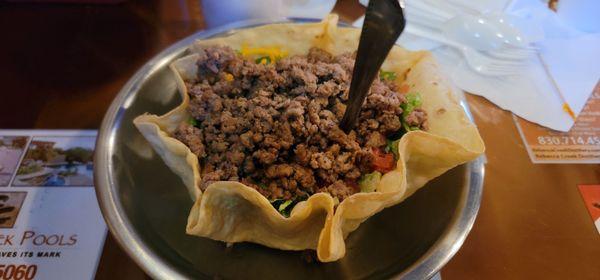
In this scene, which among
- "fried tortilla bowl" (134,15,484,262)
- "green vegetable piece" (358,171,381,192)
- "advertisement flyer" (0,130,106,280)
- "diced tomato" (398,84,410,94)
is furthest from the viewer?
"diced tomato" (398,84,410,94)

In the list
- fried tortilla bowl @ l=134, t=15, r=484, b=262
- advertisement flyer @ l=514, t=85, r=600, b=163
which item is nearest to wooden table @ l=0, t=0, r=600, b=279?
advertisement flyer @ l=514, t=85, r=600, b=163

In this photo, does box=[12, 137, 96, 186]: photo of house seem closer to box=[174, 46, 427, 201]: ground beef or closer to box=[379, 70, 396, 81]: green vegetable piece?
box=[174, 46, 427, 201]: ground beef

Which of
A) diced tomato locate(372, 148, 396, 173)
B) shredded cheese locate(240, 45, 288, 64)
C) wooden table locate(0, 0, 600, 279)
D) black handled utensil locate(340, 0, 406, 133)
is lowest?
wooden table locate(0, 0, 600, 279)

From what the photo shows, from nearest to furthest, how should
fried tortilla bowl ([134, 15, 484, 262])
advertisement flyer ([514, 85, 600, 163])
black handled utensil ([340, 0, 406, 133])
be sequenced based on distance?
black handled utensil ([340, 0, 406, 133]), fried tortilla bowl ([134, 15, 484, 262]), advertisement flyer ([514, 85, 600, 163])

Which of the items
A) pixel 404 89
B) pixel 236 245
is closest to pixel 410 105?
pixel 404 89

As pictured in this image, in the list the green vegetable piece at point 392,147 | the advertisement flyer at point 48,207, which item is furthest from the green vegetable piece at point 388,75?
the advertisement flyer at point 48,207

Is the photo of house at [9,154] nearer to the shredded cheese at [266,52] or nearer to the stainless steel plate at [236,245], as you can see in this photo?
the stainless steel plate at [236,245]

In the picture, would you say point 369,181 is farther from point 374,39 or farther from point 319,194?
point 374,39
